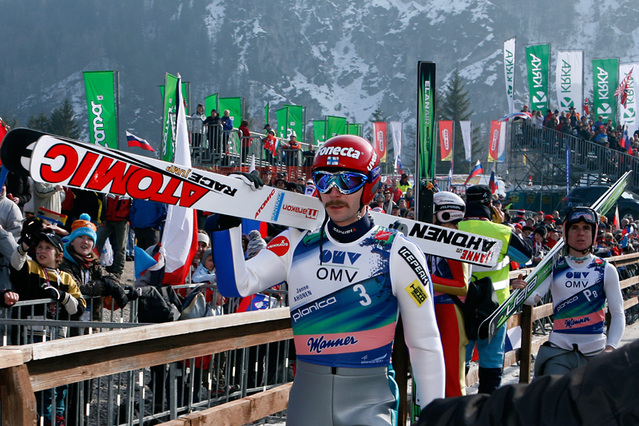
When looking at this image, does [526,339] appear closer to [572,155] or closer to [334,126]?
[572,155]

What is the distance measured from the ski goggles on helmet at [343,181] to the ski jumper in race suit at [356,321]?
17cm

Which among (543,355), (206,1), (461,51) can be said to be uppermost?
(206,1)

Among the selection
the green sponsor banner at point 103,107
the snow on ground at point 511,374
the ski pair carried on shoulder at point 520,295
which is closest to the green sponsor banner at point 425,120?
the ski pair carried on shoulder at point 520,295

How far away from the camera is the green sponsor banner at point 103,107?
17656 millimetres

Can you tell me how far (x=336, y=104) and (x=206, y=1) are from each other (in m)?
44.1

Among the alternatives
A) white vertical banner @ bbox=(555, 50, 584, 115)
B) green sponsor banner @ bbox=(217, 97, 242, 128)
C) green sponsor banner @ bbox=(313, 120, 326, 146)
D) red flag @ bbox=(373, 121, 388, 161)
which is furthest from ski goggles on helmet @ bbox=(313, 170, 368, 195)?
red flag @ bbox=(373, 121, 388, 161)

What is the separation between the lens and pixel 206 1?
184750 millimetres

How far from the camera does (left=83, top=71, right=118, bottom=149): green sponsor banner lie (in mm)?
17656

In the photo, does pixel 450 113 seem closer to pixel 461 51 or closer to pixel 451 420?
pixel 461 51

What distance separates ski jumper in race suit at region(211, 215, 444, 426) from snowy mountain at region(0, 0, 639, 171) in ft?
489

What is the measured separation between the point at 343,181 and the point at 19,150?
142 cm

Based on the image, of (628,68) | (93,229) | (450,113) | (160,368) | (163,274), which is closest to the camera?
(160,368)

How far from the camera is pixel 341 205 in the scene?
3484 millimetres

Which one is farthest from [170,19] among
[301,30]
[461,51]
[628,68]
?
[628,68]
